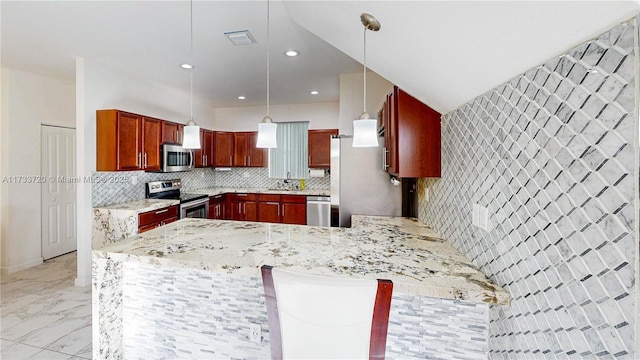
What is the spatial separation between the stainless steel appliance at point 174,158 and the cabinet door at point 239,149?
990mm

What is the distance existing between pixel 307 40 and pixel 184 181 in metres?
3.47

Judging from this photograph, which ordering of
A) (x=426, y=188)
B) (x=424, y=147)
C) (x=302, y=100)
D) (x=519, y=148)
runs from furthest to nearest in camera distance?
(x=302, y=100)
(x=426, y=188)
(x=424, y=147)
(x=519, y=148)

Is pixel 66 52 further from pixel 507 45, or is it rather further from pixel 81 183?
pixel 507 45

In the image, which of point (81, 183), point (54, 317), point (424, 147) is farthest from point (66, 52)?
point (424, 147)

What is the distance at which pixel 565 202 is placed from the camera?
0.74m

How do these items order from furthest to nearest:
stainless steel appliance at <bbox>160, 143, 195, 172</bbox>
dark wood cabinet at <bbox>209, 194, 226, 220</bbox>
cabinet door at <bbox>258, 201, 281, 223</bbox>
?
cabinet door at <bbox>258, 201, 281, 223</bbox>
dark wood cabinet at <bbox>209, 194, 226, 220</bbox>
stainless steel appliance at <bbox>160, 143, 195, 172</bbox>

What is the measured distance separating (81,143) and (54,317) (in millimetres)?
1806

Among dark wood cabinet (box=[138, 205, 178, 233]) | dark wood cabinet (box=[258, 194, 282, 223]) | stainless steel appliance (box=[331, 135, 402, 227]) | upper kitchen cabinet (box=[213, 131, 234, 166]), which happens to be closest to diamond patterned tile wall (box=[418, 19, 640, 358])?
stainless steel appliance (box=[331, 135, 402, 227])

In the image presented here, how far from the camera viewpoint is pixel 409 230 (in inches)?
78.5

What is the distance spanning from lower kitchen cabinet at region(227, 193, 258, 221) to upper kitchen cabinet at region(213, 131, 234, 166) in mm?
752

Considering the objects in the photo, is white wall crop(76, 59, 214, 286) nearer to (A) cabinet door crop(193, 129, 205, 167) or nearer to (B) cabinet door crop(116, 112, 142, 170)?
(B) cabinet door crop(116, 112, 142, 170)

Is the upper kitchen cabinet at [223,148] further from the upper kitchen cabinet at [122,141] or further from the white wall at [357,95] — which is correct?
the white wall at [357,95]

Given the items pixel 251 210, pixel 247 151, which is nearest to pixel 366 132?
pixel 251 210

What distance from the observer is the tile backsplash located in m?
3.43
